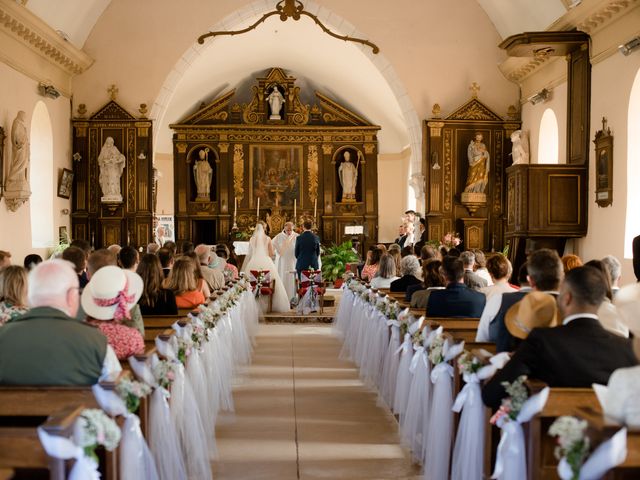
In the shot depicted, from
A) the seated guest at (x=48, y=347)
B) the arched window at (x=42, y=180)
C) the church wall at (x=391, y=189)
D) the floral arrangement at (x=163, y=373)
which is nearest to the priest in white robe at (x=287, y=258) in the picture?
the arched window at (x=42, y=180)

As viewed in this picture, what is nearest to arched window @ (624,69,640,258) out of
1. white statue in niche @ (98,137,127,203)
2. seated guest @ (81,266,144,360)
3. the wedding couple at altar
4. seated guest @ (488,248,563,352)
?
the wedding couple at altar

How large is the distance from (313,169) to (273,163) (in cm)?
113

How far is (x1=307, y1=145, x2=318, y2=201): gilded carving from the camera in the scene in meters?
22.5

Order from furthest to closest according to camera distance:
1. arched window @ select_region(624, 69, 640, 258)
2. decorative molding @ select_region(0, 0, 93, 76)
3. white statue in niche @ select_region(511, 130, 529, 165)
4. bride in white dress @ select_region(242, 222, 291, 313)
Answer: white statue in niche @ select_region(511, 130, 529, 165) < bride in white dress @ select_region(242, 222, 291, 313) < decorative molding @ select_region(0, 0, 93, 76) < arched window @ select_region(624, 69, 640, 258)

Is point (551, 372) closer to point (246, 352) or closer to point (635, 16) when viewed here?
point (246, 352)

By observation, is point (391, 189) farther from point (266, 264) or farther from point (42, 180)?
point (42, 180)

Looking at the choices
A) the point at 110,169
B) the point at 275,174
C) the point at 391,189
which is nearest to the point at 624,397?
the point at 110,169

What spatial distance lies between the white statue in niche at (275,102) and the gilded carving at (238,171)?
1261mm

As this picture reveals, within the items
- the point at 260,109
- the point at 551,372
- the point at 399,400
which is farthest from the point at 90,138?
the point at 551,372

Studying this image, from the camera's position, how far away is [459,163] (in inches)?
616

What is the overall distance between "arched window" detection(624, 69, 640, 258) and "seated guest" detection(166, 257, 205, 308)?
6.34 metres

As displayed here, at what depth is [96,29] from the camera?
15.5 metres

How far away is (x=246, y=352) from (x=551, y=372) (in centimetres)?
615

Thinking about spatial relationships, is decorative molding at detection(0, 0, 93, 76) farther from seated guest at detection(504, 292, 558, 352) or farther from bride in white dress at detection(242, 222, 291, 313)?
seated guest at detection(504, 292, 558, 352)
